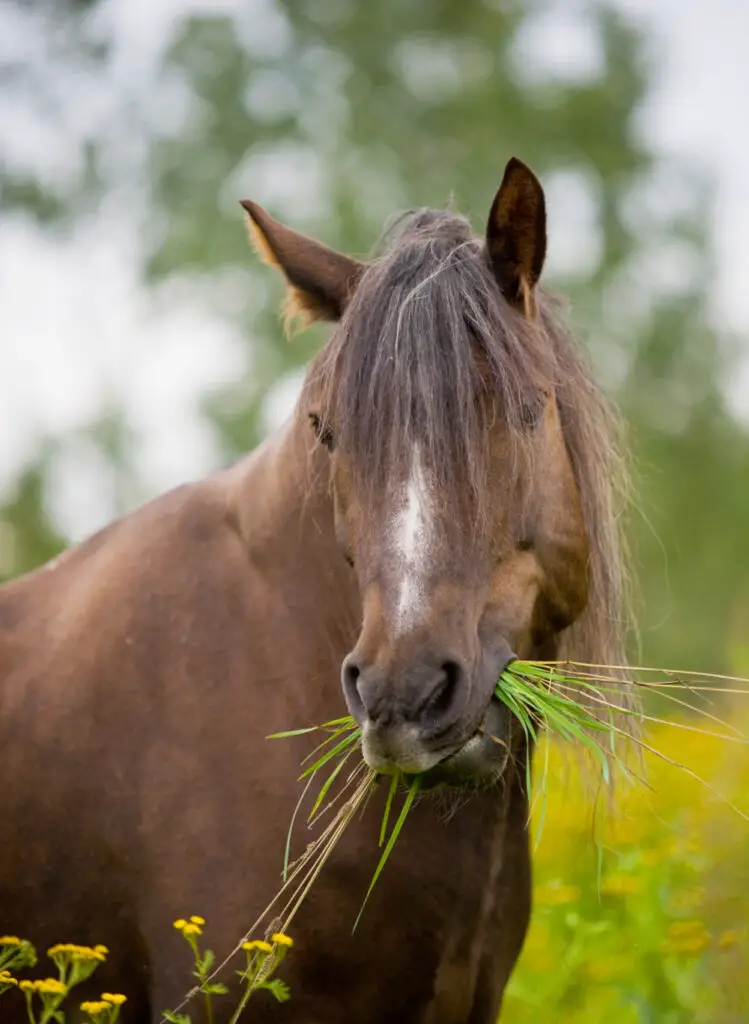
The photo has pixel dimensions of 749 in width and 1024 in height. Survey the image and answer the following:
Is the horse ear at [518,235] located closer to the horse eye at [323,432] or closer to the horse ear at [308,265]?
the horse ear at [308,265]

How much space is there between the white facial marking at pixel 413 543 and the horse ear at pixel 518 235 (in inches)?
25.4

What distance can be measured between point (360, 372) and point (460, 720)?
2.95ft

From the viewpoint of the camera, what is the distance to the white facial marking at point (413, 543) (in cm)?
260

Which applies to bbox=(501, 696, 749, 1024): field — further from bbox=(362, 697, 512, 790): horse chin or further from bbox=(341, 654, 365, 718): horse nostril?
bbox=(341, 654, 365, 718): horse nostril

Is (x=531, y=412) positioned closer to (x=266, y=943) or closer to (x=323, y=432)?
(x=323, y=432)

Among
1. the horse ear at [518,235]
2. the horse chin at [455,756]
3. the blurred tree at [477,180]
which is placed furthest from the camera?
the blurred tree at [477,180]

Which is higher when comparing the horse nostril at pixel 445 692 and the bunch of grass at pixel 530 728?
the horse nostril at pixel 445 692

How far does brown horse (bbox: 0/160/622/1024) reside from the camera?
9.16ft

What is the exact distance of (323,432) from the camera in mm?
3080

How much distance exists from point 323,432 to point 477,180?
48.5ft

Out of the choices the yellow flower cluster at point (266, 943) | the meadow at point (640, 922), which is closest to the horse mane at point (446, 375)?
the meadow at point (640, 922)

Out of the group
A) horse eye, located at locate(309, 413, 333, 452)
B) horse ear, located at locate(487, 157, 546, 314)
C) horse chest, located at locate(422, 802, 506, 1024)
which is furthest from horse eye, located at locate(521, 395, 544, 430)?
horse chest, located at locate(422, 802, 506, 1024)

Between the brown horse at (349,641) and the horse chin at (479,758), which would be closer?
the horse chin at (479,758)

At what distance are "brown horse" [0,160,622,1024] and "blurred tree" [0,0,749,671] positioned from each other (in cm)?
1272
